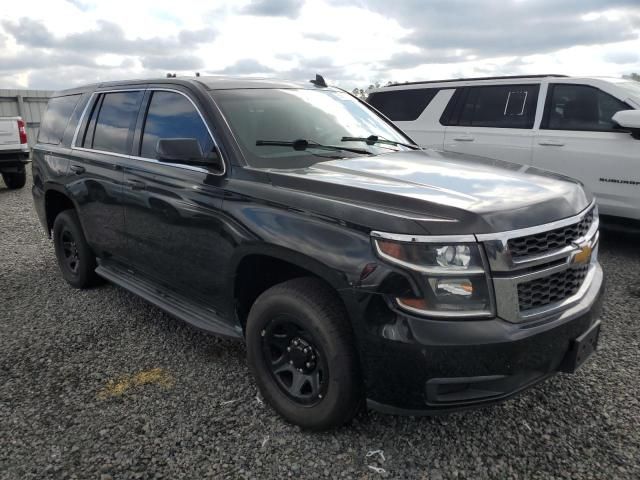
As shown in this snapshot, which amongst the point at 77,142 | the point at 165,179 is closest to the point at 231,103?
the point at 165,179

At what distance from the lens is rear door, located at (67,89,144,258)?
12.8 feet

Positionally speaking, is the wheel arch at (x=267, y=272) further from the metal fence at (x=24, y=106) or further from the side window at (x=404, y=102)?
the metal fence at (x=24, y=106)

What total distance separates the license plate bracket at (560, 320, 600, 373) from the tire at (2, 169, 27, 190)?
11.8 metres

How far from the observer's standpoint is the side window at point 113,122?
3895mm

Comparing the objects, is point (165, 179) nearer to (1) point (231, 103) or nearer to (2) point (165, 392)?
(1) point (231, 103)

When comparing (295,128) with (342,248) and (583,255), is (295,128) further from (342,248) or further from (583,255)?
(583,255)

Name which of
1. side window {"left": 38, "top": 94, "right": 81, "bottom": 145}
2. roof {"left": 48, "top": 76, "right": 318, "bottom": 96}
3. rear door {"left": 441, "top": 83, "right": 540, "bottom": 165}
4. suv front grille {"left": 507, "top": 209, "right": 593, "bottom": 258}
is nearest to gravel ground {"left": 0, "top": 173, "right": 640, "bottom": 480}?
suv front grille {"left": 507, "top": 209, "right": 593, "bottom": 258}

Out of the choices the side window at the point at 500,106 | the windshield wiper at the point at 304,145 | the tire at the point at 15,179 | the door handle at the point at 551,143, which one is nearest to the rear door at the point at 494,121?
the side window at the point at 500,106

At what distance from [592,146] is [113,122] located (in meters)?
4.81

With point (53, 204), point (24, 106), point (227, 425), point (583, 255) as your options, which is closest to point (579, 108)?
point (583, 255)

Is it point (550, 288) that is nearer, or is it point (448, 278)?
point (448, 278)

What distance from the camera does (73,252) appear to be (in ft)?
16.3

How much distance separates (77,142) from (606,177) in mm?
5242

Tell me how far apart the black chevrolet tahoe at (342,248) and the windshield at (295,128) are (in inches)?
0.5
